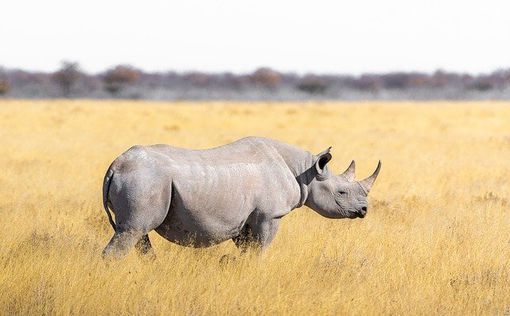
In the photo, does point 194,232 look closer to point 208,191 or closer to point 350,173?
point 208,191

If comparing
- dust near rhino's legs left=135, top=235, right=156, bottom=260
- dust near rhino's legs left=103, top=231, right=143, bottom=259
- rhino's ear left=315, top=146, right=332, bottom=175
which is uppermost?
rhino's ear left=315, top=146, right=332, bottom=175

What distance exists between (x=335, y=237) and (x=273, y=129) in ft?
69.4

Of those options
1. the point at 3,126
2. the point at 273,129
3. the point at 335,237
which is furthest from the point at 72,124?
the point at 335,237

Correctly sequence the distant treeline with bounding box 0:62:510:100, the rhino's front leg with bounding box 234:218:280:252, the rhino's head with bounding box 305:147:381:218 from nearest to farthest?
1. the rhino's front leg with bounding box 234:218:280:252
2. the rhino's head with bounding box 305:147:381:218
3. the distant treeline with bounding box 0:62:510:100

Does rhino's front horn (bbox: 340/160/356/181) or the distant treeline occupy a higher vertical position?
rhino's front horn (bbox: 340/160/356/181)

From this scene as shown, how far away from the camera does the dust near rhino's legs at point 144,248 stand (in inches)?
296

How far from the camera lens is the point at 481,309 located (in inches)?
266

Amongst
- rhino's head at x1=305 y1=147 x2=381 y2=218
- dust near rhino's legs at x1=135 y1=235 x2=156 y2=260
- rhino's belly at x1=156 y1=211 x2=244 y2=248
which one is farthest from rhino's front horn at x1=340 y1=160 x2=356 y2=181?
dust near rhino's legs at x1=135 y1=235 x2=156 y2=260

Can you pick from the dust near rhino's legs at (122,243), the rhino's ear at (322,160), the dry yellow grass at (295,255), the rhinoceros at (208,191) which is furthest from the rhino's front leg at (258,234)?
the dust near rhino's legs at (122,243)

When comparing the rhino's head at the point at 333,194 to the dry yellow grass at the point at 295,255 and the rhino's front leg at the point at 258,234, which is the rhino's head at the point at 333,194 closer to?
the dry yellow grass at the point at 295,255

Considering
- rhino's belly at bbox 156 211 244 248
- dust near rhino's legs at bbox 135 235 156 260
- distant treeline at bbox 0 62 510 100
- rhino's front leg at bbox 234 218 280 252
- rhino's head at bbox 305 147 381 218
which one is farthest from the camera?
distant treeline at bbox 0 62 510 100

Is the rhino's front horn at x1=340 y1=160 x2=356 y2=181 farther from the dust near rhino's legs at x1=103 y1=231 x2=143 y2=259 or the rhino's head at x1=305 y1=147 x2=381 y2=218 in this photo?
the dust near rhino's legs at x1=103 y1=231 x2=143 y2=259

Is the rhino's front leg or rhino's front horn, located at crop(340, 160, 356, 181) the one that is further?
rhino's front horn, located at crop(340, 160, 356, 181)

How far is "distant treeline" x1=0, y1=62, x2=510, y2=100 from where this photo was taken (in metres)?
84.6
